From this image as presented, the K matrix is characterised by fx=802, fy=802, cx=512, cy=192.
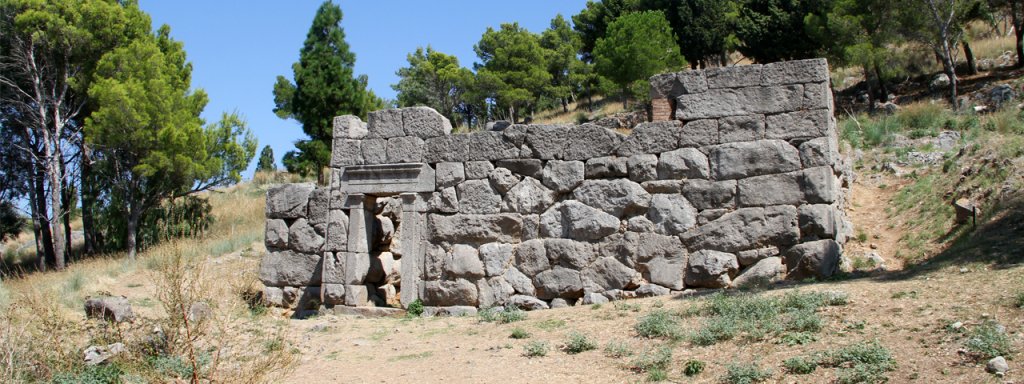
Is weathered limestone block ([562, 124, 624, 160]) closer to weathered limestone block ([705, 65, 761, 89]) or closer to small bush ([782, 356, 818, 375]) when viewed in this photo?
weathered limestone block ([705, 65, 761, 89])

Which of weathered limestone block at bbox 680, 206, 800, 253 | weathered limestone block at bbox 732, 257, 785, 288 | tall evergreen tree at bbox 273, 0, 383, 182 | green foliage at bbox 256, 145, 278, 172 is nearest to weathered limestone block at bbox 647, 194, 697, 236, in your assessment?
weathered limestone block at bbox 680, 206, 800, 253

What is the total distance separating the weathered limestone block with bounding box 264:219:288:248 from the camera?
11.2 m

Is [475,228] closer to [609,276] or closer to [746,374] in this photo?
[609,276]

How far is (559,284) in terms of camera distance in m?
9.86

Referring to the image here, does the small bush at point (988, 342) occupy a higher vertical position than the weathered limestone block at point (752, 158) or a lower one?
lower

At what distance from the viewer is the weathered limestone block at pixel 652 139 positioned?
9.63 meters

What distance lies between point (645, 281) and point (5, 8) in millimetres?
18349

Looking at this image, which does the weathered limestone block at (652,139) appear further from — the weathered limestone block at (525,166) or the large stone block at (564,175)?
the weathered limestone block at (525,166)

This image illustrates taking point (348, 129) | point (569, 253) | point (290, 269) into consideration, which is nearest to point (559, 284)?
point (569, 253)

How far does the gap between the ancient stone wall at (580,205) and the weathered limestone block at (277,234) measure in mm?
23

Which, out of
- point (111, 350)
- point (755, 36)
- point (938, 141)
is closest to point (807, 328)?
point (111, 350)

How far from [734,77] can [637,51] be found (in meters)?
17.7

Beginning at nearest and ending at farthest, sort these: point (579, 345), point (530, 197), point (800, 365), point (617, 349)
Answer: point (800, 365) < point (617, 349) < point (579, 345) < point (530, 197)

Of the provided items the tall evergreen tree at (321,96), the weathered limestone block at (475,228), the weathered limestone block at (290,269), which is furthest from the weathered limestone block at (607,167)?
the tall evergreen tree at (321,96)
